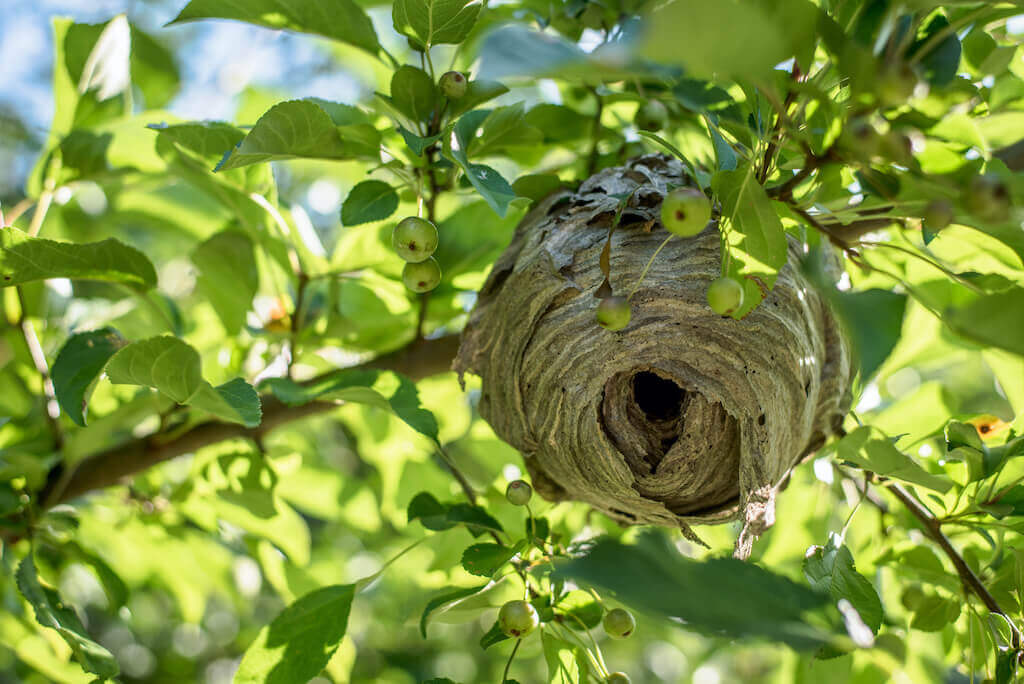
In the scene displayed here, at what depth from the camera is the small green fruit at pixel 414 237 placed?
152cm

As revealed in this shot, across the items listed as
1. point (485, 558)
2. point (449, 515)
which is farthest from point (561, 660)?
point (449, 515)

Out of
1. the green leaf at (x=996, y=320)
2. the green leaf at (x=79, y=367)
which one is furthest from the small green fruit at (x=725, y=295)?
the green leaf at (x=79, y=367)

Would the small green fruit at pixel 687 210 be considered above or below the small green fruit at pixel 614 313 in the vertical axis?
above

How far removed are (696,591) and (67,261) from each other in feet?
4.39

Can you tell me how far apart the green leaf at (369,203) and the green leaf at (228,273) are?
59 cm

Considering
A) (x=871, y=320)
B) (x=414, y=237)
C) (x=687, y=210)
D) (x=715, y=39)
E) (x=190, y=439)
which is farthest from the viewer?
(x=190, y=439)

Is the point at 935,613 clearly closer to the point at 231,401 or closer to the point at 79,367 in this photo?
the point at 231,401

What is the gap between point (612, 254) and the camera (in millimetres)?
1526

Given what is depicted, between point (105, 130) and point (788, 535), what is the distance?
6.79ft

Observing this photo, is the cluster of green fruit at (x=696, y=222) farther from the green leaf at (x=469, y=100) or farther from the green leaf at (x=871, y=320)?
the green leaf at (x=469, y=100)

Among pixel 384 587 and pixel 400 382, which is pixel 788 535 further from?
pixel 384 587

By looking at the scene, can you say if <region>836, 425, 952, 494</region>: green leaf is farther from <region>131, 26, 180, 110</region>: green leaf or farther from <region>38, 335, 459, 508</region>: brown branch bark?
<region>131, 26, 180, 110</region>: green leaf

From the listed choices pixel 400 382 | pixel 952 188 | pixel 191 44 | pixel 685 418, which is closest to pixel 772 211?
pixel 952 188

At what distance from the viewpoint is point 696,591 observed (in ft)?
2.89
